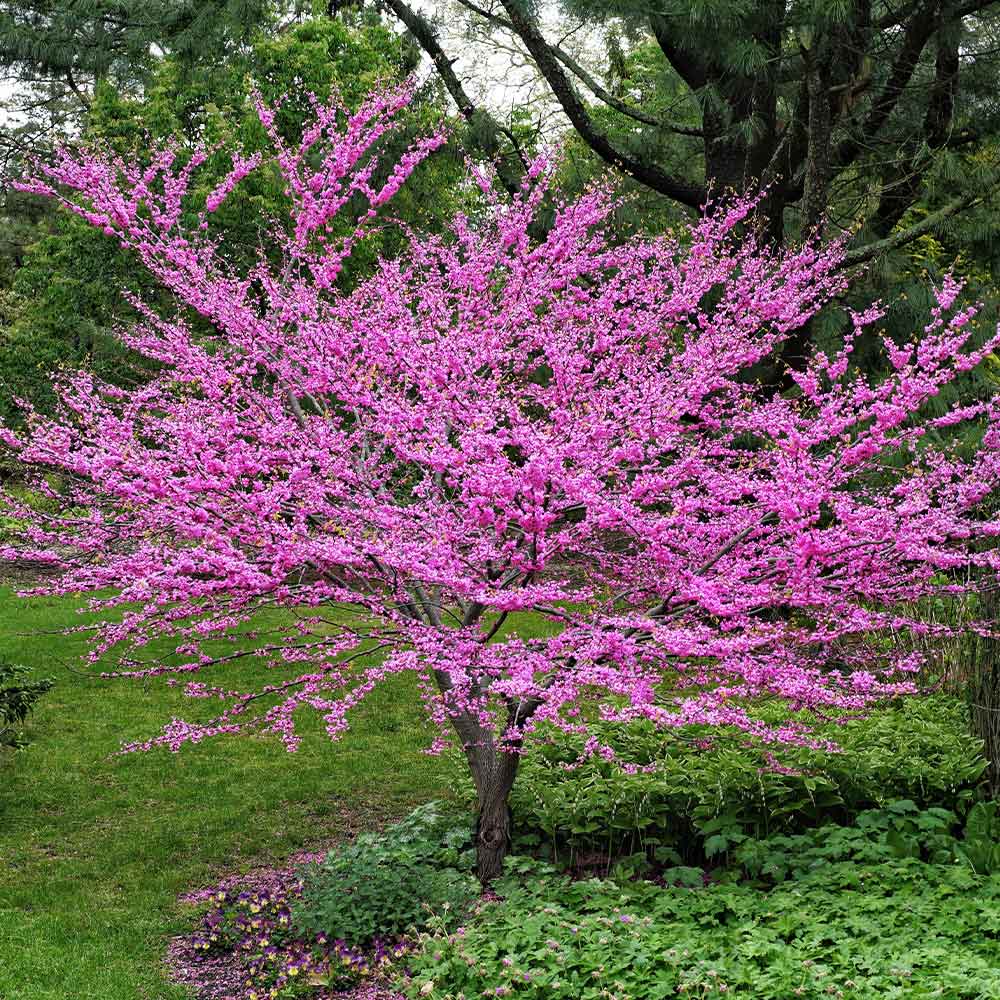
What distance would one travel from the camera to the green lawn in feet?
16.0

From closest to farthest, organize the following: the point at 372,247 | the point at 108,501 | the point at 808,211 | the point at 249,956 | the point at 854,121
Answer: the point at 249,956, the point at 108,501, the point at 808,211, the point at 854,121, the point at 372,247

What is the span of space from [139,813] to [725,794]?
3.58m

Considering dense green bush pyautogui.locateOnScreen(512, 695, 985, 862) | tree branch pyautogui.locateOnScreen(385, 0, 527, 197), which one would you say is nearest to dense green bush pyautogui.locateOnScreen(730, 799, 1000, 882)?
dense green bush pyautogui.locateOnScreen(512, 695, 985, 862)

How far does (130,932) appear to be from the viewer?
5070 mm

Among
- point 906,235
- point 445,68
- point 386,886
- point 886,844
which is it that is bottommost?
point 386,886

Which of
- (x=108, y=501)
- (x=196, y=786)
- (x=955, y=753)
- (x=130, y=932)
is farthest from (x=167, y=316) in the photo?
(x=955, y=753)

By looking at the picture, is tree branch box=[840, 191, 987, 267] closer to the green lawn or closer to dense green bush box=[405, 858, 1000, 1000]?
the green lawn

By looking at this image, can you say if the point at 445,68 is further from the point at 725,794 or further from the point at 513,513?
the point at 725,794

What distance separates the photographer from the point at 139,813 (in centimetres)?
670

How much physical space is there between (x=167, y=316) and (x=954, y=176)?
29.3ft

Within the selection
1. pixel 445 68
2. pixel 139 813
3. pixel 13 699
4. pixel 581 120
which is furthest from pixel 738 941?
pixel 445 68

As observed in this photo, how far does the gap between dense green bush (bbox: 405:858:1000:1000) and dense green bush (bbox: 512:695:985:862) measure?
1.37 ft

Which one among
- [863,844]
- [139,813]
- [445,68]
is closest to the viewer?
[863,844]

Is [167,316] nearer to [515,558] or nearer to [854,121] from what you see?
[854,121]
